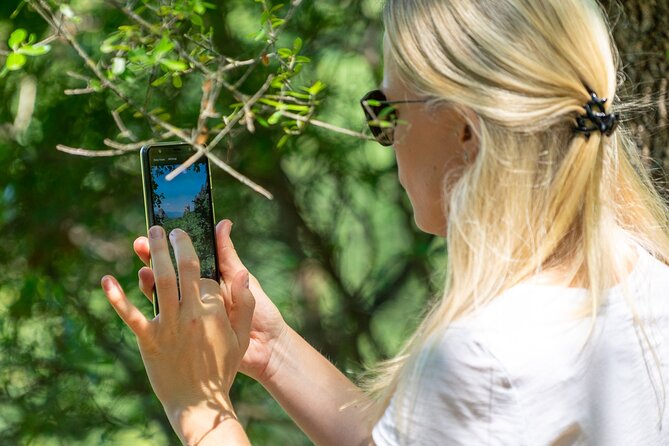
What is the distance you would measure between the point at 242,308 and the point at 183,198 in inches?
9.6

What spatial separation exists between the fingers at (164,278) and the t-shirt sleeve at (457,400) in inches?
17.5

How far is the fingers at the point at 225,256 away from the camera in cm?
178

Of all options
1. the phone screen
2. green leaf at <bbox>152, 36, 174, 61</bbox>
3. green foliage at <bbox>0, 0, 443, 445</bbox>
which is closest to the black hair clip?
green leaf at <bbox>152, 36, 174, 61</bbox>

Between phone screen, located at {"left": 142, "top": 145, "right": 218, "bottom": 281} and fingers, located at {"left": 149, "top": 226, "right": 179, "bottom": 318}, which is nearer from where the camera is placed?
fingers, located at {"left": 149, "top": 226, "right": 179, "bottom": 318}

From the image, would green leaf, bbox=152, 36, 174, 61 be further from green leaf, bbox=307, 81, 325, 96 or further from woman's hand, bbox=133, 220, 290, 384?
woman's hand, bbox=133, 220, 290, 384

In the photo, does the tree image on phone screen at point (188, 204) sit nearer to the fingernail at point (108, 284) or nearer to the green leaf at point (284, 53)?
the fingernail at point (108, 284)

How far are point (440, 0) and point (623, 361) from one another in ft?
1.97

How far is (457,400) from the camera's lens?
1.23 m

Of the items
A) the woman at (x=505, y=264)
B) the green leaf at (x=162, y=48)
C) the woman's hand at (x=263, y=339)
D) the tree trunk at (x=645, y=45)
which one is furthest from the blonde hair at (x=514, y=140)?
the tree trunk at (x=645, y=45)

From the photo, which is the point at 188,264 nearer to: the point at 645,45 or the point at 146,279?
the point at 146,279

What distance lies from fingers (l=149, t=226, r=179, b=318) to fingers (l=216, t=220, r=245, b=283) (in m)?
0.24

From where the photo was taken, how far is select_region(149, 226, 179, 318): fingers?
59.6 inches

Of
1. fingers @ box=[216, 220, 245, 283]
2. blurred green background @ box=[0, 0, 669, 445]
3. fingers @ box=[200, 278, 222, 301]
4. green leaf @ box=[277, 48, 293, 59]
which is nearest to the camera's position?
green leaf @ box=[277, 48, 293, 59]

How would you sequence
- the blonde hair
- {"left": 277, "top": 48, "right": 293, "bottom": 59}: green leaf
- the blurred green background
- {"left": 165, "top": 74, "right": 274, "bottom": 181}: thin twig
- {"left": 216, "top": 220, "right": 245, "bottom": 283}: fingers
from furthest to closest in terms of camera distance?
the blurred green background < {"left": 216, "top": 220, "right": 245, "bottom": 283}: fingers < {"left": 277, "top": 48, "right": 293, "bottom": 59}: green leaf < the blonde hair < {"left": 165, "top": 74, "right": 274, "bottom": 181}: thin twig
